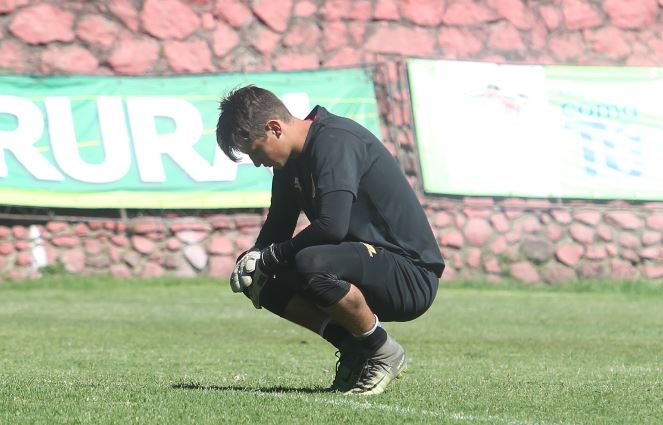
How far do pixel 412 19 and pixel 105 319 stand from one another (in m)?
7.77

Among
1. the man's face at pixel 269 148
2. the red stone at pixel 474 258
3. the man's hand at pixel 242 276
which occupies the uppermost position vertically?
the man's face at pixel 269 148

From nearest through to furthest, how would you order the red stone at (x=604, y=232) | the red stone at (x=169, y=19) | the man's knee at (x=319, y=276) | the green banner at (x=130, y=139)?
the man's knee at (x=319, y=276) < the green banner at (x=130, y=139) < the red stone at (x=169, y=19) < the red stone at (x=604, y=232)

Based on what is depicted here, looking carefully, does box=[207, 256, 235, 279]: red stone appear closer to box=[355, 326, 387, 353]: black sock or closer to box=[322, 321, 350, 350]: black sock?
box=[322, 321, 350, 350]: black sock

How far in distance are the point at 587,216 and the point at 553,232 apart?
0.55 meters

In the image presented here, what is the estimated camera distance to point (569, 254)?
19703mm

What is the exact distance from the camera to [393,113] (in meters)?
19.2

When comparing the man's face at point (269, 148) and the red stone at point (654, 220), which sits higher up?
the man's face at point (269, 148)

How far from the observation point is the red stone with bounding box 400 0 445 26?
19734 mm

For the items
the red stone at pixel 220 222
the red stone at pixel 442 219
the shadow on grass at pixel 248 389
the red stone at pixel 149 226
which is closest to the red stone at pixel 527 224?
the red stone at pixel 442 219

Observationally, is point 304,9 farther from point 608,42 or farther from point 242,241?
point 608,42

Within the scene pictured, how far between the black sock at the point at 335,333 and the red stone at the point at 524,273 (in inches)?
495

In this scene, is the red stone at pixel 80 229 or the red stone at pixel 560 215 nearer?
the red stone at pixel 80 229

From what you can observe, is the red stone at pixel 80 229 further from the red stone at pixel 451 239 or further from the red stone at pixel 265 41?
the red stone at pixel 451 239

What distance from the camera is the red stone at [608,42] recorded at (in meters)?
20.3
